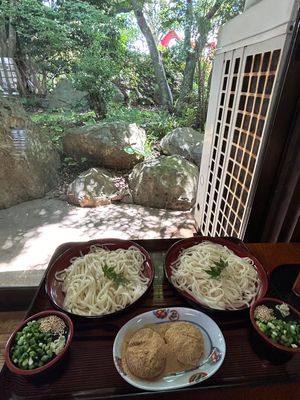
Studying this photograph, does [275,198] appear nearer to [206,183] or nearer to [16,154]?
[206,183]

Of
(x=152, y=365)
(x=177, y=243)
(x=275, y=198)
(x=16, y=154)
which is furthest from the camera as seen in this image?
(x=16, y=154)

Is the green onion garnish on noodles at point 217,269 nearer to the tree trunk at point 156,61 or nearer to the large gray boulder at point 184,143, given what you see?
the tree trunk at point 156,61

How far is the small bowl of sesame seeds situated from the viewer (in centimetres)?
64

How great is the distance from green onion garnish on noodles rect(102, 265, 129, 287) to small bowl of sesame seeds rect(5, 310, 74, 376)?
221mm

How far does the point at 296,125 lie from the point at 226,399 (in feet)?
3.73

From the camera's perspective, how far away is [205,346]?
744 millimetres

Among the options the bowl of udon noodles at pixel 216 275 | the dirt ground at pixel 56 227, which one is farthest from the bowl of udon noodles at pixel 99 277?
the dirt ground at pixel 56 227

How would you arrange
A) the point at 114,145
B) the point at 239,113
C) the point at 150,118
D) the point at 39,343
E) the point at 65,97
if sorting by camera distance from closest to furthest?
1. the point at 39,343
2. the point at 239,113
3. the point at 65,97
4. the point at 150,118
5. the point at 114,145

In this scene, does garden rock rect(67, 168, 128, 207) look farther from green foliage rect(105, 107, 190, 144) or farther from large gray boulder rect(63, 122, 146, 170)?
green foliage rect(105, 107, 190, 144)

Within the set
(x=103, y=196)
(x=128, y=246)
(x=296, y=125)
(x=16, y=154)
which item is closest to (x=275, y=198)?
(x=296, y=125)

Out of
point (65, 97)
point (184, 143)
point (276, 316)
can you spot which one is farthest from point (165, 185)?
point (276, 316)

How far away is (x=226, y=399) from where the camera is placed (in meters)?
0.69

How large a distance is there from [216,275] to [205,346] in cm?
27

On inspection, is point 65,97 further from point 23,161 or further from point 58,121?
point 23,161
